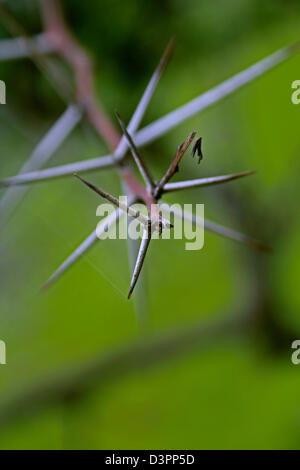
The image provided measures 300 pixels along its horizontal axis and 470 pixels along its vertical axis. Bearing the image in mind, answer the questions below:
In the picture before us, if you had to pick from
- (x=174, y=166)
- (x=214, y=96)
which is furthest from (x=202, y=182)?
(x=214, y=96)

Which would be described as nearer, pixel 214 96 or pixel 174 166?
pixel 174 166

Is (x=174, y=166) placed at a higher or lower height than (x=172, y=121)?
lower

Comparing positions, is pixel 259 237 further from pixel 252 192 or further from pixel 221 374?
pixel 221 374

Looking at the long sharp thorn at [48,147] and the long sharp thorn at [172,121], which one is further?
the long sharp thorn at [48,147]

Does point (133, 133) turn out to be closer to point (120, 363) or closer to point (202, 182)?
point (202, 182)

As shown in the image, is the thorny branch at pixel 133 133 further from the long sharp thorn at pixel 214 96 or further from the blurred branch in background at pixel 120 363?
the blurred branch in background at pixel 120 363

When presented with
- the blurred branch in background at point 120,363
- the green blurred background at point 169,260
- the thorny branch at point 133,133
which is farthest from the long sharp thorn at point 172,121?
the blurred branch in background at point 120,363

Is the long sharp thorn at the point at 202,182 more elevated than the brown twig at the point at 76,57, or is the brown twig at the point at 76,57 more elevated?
the brown twig at the point at 76,57

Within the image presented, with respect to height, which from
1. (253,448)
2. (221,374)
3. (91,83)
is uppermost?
(91,83)

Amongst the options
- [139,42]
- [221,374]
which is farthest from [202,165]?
[221,374]
